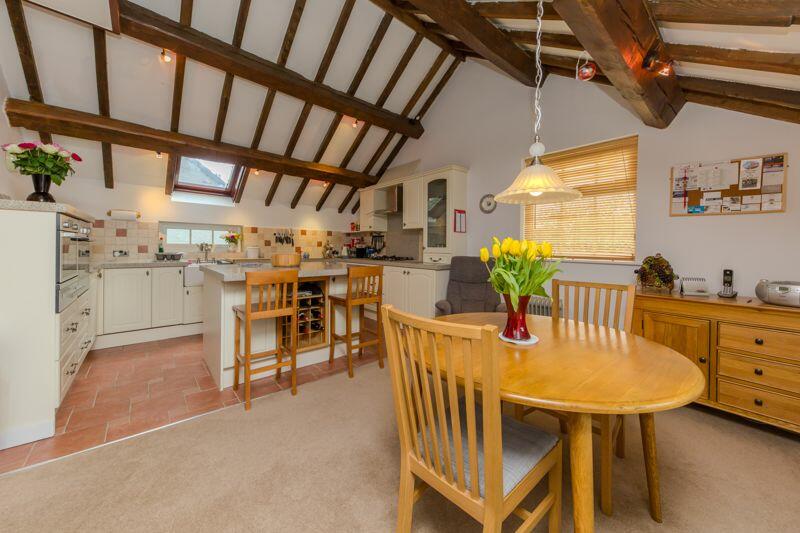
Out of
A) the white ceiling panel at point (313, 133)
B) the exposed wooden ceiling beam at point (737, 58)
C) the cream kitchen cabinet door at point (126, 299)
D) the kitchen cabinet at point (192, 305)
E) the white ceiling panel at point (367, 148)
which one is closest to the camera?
the exposed wooden ceiling beam at point (737, 58)

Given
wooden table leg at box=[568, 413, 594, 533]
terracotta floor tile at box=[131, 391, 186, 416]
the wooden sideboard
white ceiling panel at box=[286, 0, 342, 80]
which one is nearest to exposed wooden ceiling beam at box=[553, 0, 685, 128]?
the wooden sideboard

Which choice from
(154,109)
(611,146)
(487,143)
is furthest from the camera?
(487,143)

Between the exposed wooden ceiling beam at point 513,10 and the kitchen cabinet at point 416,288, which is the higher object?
the exposed wooden ceiling beam at point 513,10

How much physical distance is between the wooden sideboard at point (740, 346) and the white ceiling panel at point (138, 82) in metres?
5.22

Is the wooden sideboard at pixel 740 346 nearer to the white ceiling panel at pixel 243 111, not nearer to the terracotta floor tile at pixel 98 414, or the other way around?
the terracotta floor tile at pixel 98 414

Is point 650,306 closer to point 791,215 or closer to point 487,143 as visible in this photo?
point 791,215

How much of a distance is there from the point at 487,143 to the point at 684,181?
6.90ft

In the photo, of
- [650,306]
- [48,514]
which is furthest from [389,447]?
[650,306]

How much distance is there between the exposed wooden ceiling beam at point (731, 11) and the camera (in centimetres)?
132

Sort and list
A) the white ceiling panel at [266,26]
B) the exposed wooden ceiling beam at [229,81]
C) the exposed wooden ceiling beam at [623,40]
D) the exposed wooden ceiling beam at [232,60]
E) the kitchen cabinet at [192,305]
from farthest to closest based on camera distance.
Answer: the kitchen cabinet at [192,305], the white ceiling panel at [266,26], the exposed wooden ceiling beam at [229,81], the exposed wooden ceiling beam at [232,60], the exposed wooden ceiling beam at [623,40]

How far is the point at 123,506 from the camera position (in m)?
1.44

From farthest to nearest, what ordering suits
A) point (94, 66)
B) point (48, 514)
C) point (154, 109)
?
1. point (154, 109)
2. point (94, 66)
3. point (48, 514)

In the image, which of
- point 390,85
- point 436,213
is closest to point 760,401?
point 436,213

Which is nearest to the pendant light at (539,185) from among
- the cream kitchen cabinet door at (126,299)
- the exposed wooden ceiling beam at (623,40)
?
the exposed wooden ceiling beam at (623,40)
